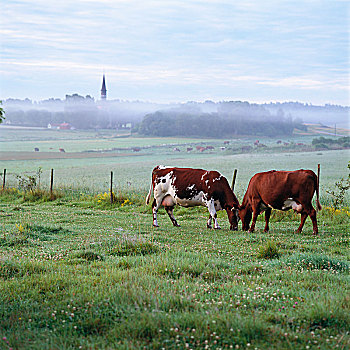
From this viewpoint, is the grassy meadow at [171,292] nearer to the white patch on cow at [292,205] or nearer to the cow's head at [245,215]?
the white patch on cow at [292,205]

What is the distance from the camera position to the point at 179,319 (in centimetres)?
531

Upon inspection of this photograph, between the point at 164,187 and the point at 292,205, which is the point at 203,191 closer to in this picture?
the point at 164,187

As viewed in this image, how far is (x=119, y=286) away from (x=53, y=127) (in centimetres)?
17625

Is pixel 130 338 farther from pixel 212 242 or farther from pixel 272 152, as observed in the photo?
pixel 272 152

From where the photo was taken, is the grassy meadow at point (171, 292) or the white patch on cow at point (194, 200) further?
the white patch on cow at point (194, 200)

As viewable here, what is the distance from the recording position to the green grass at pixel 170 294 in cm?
498

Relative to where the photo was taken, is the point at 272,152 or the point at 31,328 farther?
the point at 272,152

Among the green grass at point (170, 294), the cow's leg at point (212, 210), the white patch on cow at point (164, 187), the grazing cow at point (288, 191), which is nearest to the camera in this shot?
the green grass at point (170, 294)

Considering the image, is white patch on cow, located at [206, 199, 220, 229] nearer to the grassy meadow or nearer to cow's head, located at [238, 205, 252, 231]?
cow's head, located at [238, 205, 252, 231]

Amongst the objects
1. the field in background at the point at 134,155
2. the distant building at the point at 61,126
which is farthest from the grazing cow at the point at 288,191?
the distant building at the point at 61,126

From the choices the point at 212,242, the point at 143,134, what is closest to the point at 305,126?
the point at 143,134

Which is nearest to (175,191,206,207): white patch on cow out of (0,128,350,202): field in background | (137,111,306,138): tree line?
(0,128,350,202): field in background

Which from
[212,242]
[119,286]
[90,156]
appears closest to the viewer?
[119,286]

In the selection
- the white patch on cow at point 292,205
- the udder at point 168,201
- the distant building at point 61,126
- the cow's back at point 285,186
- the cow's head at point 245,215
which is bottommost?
the cow's head at point 245,215
